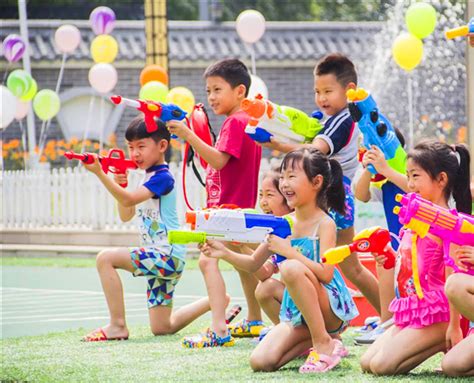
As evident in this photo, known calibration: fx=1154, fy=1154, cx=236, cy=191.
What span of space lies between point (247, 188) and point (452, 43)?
16.2 metres

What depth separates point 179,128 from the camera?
20.0 ft

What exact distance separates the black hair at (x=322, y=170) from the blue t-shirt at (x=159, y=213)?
4.86ft

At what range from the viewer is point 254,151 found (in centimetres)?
644

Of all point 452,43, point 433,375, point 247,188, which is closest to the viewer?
point 433,375

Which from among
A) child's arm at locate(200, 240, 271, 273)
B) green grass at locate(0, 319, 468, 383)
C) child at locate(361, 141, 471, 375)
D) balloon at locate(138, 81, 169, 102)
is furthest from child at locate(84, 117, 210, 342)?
balloon at locate(138, 81, 169, 102)

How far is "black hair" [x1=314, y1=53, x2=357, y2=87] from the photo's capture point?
19.9ft

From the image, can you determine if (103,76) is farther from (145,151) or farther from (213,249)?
(213,249)

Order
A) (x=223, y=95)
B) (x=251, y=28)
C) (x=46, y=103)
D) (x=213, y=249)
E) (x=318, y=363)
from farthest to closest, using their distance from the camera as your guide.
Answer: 1. (x=46, y=103)
2. (x=251, y=28)
3. (x=223, y=95)
4. (x=213, y=249)
5. (x=318, y=363)

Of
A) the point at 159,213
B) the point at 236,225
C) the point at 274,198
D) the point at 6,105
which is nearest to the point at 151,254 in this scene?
the point at 159,213

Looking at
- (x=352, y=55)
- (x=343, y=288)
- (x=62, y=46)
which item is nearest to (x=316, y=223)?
(x=343, y=288)

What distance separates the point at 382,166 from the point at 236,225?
76 cm

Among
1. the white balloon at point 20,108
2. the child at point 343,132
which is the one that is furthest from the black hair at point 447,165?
the white balloon at point 20,108

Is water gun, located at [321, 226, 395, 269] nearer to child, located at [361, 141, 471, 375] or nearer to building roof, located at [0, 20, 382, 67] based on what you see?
child, located at [361, 141, 471, 375]

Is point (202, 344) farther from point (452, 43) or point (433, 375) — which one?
point (452, 43)
